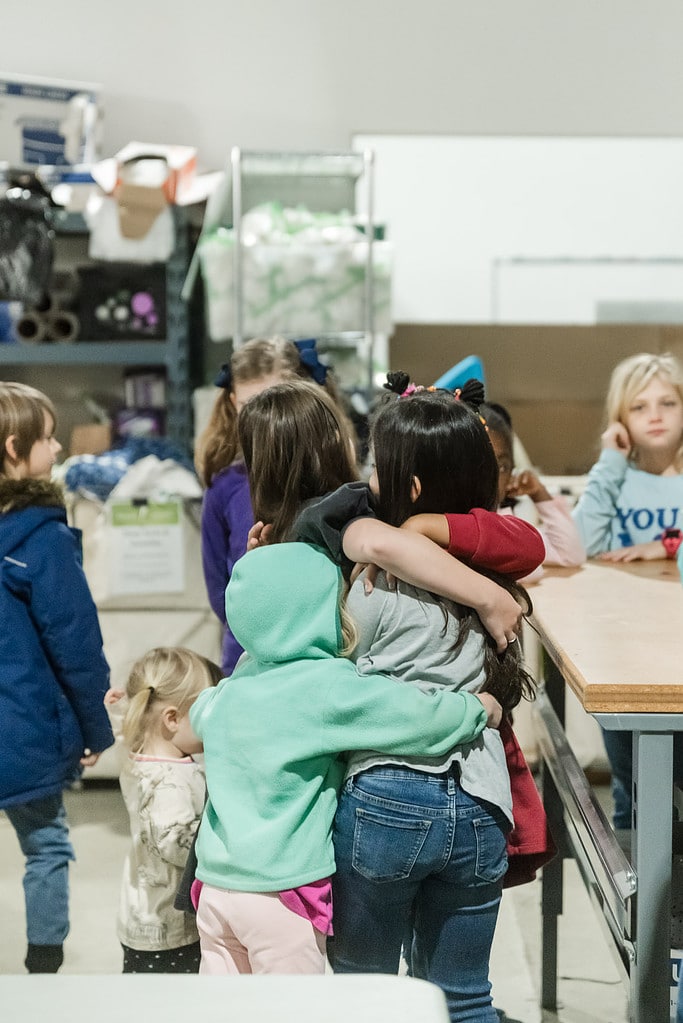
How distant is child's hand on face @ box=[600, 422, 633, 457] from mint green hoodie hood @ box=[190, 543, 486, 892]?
4.16 ft

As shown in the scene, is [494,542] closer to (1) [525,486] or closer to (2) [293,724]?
(2) [293,724]

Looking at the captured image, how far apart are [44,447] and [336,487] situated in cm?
81

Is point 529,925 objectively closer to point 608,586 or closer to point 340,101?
point 608,586

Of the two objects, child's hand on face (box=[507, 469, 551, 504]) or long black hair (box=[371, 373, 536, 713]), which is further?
child's hand on face (box=[507, 469, 551, 504])

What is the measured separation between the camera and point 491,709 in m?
1.44

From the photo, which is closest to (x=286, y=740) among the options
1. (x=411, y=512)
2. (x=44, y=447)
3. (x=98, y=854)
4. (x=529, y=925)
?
(x=411, y=512)

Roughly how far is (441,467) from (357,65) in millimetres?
3184

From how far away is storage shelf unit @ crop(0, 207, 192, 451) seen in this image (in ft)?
12.4

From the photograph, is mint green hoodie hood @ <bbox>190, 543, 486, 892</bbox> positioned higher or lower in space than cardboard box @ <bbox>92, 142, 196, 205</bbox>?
lower

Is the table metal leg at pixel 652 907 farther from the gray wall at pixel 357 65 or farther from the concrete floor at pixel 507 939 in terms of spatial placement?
the gray wall at pixel 357 65

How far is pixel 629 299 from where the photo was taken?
14.8ft

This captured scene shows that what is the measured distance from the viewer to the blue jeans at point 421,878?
4.59ft

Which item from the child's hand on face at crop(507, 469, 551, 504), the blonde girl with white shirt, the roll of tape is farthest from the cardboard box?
the blonde girl with white shirt

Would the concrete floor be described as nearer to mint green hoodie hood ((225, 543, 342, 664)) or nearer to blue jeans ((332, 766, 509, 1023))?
blue jeans ((332, 766, 509, 1023))
